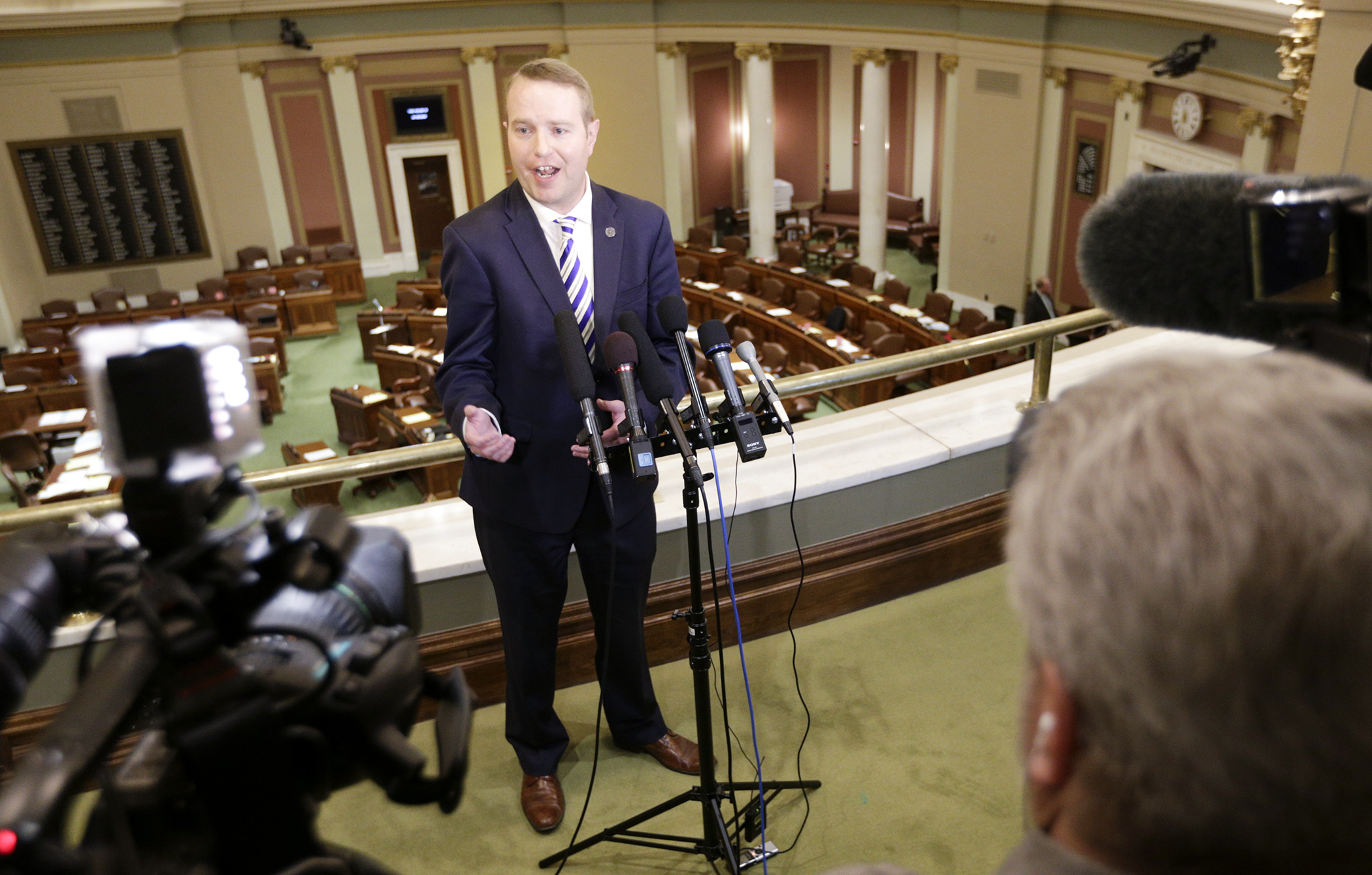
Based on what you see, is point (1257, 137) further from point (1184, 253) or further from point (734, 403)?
point (1184, 253)

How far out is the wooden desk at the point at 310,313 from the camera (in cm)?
1284

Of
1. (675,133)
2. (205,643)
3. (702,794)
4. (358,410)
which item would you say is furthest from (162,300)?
(205,643)

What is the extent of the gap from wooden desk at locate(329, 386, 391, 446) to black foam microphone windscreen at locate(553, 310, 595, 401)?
761 cm

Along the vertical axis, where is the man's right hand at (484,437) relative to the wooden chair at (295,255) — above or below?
above

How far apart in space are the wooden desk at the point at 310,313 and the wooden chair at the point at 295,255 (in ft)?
5.43

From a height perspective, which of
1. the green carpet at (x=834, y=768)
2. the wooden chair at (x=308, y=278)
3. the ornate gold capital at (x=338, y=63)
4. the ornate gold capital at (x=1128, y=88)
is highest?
the ornate gold capital at (x=338, y=63)

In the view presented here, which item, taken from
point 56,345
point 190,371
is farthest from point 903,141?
point 190,371

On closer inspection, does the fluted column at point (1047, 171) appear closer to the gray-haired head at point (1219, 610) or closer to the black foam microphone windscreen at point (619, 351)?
the black foam microphone windscreen at point (619, 351)

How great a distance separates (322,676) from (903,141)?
59.0 feet

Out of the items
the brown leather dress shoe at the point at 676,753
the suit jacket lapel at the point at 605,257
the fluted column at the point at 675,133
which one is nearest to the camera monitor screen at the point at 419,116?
the fluted column at the point at 675,133

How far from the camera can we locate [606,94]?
47.7ft

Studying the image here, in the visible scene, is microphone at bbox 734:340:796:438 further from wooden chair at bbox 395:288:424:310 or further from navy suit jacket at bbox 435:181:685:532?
wooden chair at bbox 395:288:424:310

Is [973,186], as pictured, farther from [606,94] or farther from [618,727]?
[618,727]

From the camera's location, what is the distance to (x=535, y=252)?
7.04ft
